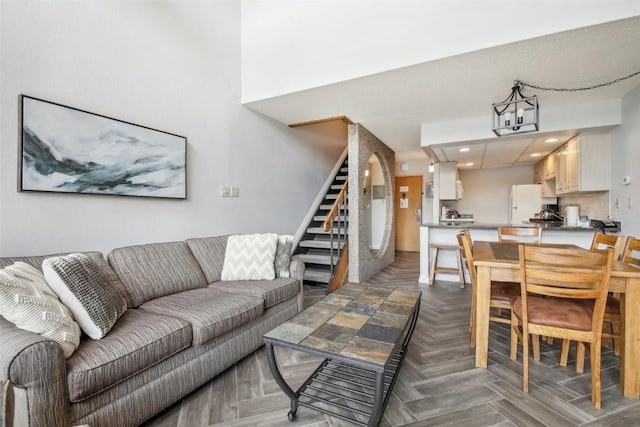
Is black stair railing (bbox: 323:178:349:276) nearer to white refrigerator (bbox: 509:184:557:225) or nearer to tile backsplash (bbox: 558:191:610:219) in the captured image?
tile backsplash (bbox: 558:191:610:219)

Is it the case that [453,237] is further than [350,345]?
Yes

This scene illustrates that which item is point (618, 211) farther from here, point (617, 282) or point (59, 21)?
point (59, 21)

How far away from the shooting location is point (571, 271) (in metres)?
1.62

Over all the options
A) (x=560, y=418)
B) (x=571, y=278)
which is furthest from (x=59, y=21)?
(x=560, y=418)

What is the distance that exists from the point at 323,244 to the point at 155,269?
2.56 m

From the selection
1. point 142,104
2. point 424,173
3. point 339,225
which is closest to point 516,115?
point 339,225

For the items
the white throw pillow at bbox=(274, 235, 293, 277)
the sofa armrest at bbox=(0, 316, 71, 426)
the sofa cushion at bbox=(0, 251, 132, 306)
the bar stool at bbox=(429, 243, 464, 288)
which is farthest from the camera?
the bar stool at bbox=(429, 243, 464, 288)

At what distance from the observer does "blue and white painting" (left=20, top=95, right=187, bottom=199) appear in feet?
6.14

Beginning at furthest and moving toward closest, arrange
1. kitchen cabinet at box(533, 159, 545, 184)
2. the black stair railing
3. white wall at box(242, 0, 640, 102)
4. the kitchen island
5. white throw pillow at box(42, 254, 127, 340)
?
kitchen cabinet at box(533, 159, 545, 184) < the black stair railing < the kitchen island < white wall at box(242, 0, 640, 102) < white throw pillow at box(42, 254, 127, 340)

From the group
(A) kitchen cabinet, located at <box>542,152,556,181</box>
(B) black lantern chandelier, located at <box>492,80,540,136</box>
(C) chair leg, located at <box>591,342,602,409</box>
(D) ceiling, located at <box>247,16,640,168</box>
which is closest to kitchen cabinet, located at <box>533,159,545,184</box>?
(A) kitchen cabinet, located at <box>542,152,556,181</box>

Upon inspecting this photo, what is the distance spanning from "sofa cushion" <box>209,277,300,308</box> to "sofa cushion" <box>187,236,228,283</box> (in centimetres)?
11

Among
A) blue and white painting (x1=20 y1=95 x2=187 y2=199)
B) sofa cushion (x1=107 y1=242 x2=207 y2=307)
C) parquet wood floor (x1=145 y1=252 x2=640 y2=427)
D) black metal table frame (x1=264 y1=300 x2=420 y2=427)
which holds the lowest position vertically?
parquet wood floor (x1=145 y1=252 x2=640 y2=427)

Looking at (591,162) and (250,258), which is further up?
(591,162)

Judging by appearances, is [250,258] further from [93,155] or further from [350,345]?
[350,345]
